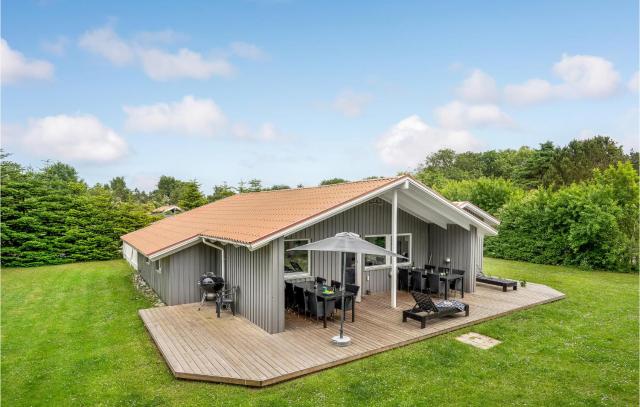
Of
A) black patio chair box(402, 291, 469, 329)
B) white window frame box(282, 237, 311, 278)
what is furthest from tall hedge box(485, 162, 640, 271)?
white window frame box(282, 237, 311, 278)

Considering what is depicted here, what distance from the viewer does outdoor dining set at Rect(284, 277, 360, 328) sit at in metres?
8.38

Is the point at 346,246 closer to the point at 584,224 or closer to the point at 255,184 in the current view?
the point at 584,224

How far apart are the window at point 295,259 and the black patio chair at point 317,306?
140 cm

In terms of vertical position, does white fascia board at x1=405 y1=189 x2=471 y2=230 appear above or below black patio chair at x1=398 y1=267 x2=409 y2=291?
above

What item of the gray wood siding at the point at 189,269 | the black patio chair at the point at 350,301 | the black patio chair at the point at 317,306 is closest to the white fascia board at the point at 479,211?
the black patio chair at the point at 350,301

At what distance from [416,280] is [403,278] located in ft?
Result: 1.86

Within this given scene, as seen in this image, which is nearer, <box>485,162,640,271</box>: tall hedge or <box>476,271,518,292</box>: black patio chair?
<box>476,271,518,292</box>: black patio chair

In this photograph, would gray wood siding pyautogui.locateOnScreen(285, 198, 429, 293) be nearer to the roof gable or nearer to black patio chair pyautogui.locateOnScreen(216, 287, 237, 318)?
the roof gable

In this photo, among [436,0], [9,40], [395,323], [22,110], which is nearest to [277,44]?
[436,0]

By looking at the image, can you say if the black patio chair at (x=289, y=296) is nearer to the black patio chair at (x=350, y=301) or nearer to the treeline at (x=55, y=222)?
the black patio chair at (x=350, y=301)

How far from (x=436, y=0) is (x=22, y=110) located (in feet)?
66.7

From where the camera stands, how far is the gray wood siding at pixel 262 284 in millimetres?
7676

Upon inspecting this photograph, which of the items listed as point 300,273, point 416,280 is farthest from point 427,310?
point 300,273

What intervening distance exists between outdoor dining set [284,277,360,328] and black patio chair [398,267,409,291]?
3.00 meters
